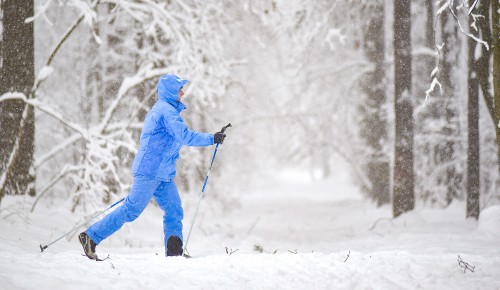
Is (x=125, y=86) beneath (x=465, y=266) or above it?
above

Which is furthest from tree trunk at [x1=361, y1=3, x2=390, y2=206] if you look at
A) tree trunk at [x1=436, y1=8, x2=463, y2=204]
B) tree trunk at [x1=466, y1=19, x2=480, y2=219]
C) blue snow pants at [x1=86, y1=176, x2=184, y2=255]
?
blue snow pants at [x1=86, y1=176, x2=184, y2=255]

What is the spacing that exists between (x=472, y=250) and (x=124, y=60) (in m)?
10.1

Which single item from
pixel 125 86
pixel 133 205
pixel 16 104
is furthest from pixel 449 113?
pixel 16 104

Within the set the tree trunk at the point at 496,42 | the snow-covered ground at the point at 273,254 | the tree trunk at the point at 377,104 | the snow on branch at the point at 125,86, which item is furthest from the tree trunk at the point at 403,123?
the snow on branch at the point at 125,86

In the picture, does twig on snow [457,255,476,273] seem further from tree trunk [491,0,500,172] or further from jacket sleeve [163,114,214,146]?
jacket sleeve [163,114,214,146]

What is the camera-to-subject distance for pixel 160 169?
17.4 ft

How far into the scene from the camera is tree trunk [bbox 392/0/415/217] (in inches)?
411

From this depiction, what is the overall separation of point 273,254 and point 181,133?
1.60 meters

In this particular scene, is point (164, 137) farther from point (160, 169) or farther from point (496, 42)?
point (496, 42)

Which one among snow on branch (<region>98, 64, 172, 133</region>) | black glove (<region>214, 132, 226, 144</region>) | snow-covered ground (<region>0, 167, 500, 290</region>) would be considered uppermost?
snow on branch (<region>98, 64, 172, 133</region>)

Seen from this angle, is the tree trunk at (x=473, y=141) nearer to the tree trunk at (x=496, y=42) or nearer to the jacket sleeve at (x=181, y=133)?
the tree trunk at (x=496, y=42)

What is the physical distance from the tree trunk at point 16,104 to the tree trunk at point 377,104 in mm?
9050

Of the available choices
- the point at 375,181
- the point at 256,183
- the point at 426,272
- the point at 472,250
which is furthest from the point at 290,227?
the point at 256,183

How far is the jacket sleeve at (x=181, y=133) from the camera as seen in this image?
523 centimetres
